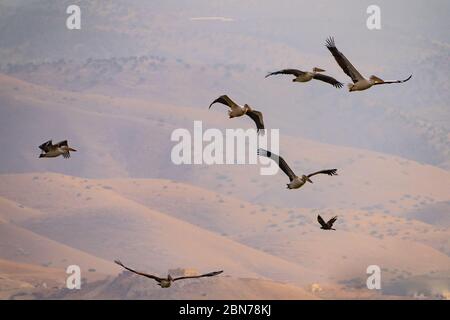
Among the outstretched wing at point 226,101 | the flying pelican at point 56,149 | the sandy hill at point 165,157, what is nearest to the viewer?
the outstretched wing at point 226,101

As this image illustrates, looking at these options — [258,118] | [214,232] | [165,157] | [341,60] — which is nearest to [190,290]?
[214,232]

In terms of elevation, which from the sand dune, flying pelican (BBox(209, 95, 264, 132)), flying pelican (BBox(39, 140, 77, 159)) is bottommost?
flying pelican (BBox(39, 140, 77, 159))

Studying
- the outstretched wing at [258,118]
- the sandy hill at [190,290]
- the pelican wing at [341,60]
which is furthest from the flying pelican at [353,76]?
the sandy hill at [190,290]

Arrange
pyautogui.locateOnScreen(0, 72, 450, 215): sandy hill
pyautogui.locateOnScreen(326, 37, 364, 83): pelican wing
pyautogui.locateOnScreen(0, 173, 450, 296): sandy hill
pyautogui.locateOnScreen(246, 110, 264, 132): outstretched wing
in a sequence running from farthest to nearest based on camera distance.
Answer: pyautogui.locateOnScreen(0, 72, 450, 215): sandy hill < pyautogui.locateOnScreen(0, 173, 450, 296): sandy hill < pyautogui.locateOnScreen(246, 110, 264, 132): outstretched wing < pyautogui.locateOnScreen(326, 37, 364, 83): pelican wing

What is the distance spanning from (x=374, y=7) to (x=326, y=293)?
87.5 meters

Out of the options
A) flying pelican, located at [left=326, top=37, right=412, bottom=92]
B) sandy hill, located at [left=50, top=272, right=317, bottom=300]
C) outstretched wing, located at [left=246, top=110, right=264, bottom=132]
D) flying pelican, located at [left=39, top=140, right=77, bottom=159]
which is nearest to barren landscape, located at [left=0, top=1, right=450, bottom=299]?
sandy hill, located at [left=50, top=272, right=317, bottom=300]

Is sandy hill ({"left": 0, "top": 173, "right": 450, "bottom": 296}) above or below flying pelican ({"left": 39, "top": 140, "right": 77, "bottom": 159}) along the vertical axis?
above

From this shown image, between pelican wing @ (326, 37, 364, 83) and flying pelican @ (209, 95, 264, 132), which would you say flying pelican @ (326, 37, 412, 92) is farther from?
flying pelican @ (209, 95, 264, 132)

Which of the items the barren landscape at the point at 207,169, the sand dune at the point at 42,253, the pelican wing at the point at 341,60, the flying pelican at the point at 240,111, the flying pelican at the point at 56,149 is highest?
the barren landscape at the point at 207,169

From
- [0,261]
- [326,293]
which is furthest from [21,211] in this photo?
[326,293]

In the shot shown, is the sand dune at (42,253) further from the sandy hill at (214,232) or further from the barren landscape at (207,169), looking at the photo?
the sandy hill at (214,232)

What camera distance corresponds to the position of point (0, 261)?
115312 mm

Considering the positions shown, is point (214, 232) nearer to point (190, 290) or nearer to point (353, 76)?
point (190, 290)
